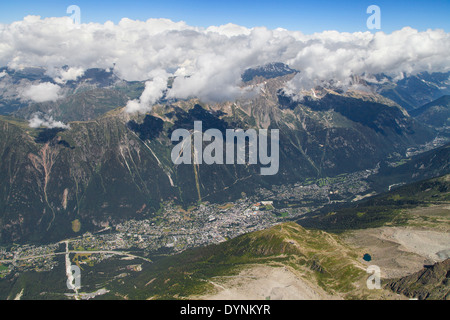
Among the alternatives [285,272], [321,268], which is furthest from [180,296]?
[321,268]

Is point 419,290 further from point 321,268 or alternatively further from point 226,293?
point 226,293
